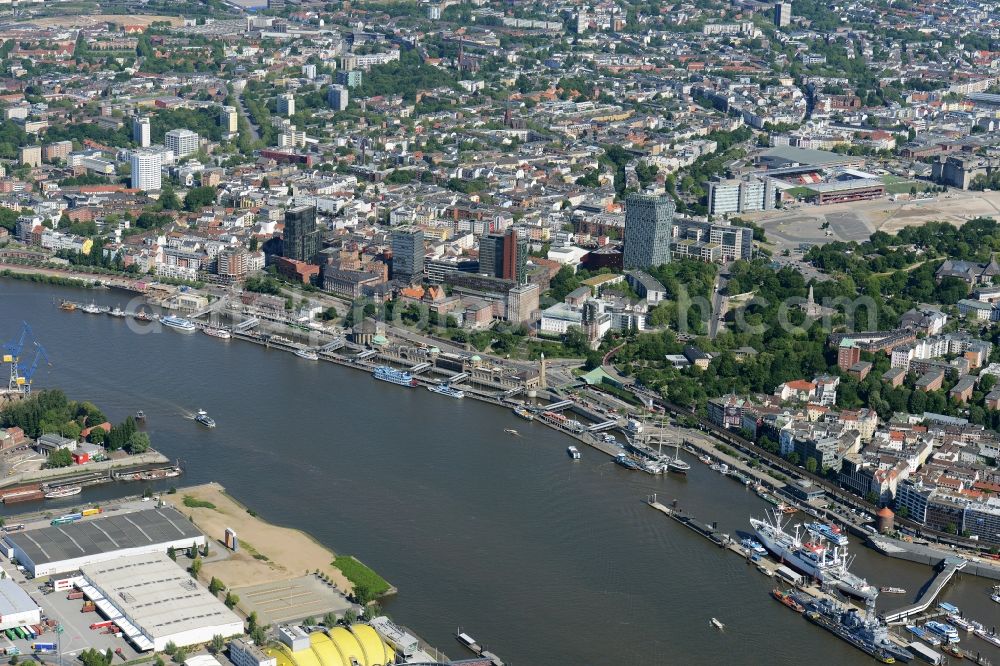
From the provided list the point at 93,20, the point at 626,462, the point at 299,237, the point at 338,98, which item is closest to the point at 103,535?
the point at 626,462

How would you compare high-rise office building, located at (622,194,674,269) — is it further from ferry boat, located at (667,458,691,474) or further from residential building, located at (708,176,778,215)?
ferry boat, located at (667,458,691,474)

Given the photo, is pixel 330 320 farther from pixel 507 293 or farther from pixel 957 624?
pixel 957 624

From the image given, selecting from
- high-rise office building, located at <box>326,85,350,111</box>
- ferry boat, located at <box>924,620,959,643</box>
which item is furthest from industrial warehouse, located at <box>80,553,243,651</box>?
high-rise office building, located at <box>326,85,350,111</box>

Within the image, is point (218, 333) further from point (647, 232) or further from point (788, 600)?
point (788, 600)

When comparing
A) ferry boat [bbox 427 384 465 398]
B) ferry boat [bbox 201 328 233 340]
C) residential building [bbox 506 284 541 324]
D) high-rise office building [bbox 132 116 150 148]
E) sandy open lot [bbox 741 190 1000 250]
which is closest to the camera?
ferry boat [bbox 427 384 465 398]

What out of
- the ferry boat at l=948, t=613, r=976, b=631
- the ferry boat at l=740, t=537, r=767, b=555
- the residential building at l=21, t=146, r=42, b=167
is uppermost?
the residential building at l=21, t=146, r=42, b=167
